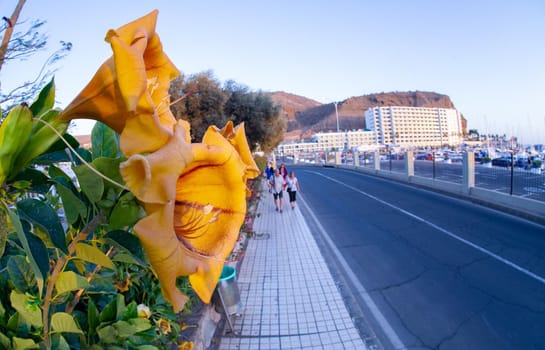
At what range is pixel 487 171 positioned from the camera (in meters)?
13.6

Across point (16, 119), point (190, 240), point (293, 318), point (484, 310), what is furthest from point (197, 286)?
point (484, 310)

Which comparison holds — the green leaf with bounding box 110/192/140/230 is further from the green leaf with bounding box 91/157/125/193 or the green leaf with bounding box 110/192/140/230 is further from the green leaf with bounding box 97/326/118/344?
the green leaf with bounding box 97/326/118/344

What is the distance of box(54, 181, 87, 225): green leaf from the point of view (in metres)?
0.76

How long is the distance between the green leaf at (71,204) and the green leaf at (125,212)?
0.36 ft

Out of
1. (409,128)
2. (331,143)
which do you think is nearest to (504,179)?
(331,143)

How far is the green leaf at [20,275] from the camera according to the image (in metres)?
1.05

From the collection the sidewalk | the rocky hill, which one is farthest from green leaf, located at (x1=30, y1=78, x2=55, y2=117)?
the rocky hill

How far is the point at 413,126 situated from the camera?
152875 mm

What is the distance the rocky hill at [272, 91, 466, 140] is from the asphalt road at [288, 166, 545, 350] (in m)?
131

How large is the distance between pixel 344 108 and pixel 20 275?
591 feet

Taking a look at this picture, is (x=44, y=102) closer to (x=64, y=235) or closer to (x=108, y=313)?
(x=64, y=235)

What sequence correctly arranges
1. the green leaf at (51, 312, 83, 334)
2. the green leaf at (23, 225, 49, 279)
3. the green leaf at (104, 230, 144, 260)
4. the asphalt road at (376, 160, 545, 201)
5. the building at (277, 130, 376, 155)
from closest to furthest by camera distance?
the green leaf at (23, 225, 49, 279)
the green leaf at (104, 230, 144, 260)
the green leaf at (51, 312, 83, 334)
the asphalt road at (376, 160, 545, 201)
the building at (277, 130, 376, 155)

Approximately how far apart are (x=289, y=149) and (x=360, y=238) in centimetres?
7277

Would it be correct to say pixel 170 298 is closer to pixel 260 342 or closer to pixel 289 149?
Result: pixel 260 342
